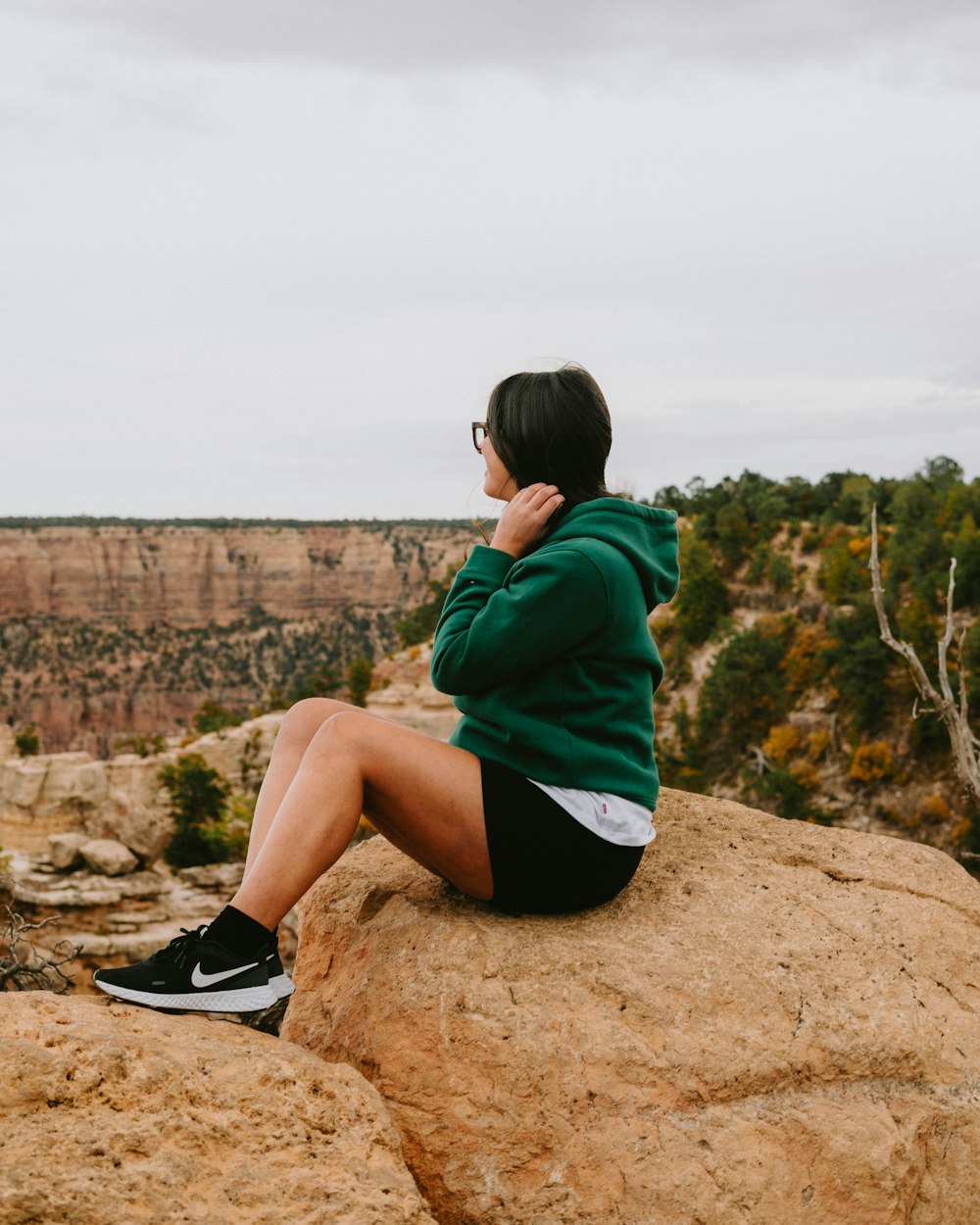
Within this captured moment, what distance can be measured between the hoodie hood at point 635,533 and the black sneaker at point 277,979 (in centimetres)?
135

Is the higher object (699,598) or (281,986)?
(281,986)

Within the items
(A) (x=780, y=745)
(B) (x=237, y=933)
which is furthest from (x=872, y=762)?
(B) (x=237, y=933)

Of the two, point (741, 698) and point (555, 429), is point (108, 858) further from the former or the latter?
point (555, 429)

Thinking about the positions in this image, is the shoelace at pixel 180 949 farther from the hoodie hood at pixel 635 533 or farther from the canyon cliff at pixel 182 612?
the canyon cliff at pixel 182 612

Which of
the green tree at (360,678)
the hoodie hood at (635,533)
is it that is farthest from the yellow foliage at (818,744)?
the hoodie hood at (635,533)

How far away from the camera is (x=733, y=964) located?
3.06m

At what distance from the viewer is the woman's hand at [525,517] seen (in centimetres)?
312

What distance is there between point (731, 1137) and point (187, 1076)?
1.36 meters

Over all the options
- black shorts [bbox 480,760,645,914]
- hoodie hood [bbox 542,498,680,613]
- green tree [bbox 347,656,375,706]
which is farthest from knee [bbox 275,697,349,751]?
green tree [bbox 347,656,375,706]

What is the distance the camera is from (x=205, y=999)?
275 centimetres

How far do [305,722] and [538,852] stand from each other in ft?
2.70

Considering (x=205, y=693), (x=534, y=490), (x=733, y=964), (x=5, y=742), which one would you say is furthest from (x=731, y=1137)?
(x=205, y=693)

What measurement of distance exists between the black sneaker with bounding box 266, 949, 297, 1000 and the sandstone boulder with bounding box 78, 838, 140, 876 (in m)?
24.1

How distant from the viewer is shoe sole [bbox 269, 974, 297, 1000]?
2.79 m
